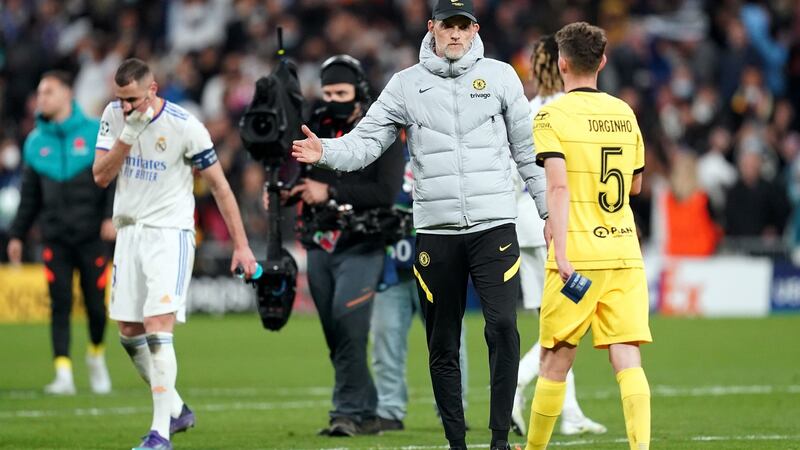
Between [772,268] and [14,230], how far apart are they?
1389cm

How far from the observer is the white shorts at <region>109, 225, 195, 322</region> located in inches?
406

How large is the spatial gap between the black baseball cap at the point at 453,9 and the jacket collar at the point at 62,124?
6.85 metres

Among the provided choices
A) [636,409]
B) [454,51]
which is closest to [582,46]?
[454,51]

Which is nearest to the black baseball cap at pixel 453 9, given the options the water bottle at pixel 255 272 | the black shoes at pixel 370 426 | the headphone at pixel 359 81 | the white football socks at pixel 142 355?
the water bottle at pixel 255 272

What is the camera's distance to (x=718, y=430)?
445 inches

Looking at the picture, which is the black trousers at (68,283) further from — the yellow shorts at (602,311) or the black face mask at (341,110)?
the yellow shorts at (602,311)

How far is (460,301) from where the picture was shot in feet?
29.9

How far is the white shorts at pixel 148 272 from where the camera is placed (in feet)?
33.8

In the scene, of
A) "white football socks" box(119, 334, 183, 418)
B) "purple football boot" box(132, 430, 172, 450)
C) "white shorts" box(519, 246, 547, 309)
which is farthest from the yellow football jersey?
"white football socks" box(119, 334, 183, 418)

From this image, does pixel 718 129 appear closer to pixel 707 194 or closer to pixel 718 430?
pixel 707 194

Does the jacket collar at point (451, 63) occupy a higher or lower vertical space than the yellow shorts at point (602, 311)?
higher

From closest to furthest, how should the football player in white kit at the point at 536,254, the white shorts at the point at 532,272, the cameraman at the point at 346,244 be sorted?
the football player in white kit at the point at 536,254 < the cameraman at the point at 346,244 < the white shorts at the point at 532,272

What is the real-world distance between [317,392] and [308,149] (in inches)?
250

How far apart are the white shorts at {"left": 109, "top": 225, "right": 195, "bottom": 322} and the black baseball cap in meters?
2.66
